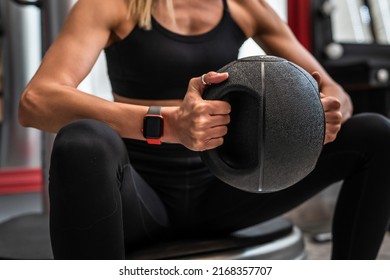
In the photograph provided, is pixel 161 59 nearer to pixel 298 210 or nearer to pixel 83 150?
pixel 83 150

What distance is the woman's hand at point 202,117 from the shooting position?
0.77 metres

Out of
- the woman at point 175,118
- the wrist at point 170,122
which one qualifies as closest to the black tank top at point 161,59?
the woman at point 175,118

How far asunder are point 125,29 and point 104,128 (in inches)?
11.2

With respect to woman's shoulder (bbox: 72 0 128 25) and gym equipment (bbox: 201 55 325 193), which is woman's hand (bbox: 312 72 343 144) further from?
woman's shoulder (bbox: 72 0 128 25)

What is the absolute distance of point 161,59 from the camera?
3.38 feet

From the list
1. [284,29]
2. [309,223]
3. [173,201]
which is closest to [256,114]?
[173,201]

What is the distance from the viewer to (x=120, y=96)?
1.10m

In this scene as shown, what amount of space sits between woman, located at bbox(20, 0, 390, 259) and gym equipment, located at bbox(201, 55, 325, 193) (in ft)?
0.22

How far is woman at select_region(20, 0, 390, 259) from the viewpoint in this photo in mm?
882

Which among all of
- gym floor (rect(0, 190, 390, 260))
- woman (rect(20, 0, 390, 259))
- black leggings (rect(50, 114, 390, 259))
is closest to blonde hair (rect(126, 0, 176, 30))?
woman (rect(20, 0, 390, 259))

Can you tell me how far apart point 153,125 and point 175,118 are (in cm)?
4

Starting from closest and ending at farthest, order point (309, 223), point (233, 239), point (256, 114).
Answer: point (256, 114), point (233, 239), point (309, 223)

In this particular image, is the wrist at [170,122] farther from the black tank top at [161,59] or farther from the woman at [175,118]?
the black tank top at [161,59]

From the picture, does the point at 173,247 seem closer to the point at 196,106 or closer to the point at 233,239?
the point at 233,239
